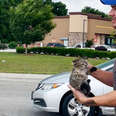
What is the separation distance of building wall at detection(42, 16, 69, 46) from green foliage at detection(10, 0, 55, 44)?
35.6m

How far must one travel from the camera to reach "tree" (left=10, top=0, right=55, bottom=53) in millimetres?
33969

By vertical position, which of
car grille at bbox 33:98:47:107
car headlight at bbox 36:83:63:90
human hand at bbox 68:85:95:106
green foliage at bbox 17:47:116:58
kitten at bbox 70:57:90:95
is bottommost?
green foliage at bbox 17:47:116:58

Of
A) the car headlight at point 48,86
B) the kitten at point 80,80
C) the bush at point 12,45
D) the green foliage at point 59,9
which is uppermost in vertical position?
the green foliage at point 59,9

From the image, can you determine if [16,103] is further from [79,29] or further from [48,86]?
[79,29]

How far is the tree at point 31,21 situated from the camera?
34.0 meters

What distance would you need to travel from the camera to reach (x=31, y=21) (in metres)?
34.1

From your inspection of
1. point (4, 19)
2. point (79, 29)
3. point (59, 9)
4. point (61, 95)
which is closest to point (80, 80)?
point (61, 95)

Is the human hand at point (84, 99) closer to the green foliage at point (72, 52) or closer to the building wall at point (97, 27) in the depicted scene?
the green foliage at point (72, 52)

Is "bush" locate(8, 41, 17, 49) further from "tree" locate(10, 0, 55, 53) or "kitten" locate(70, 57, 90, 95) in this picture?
"kitten" locate(70, 57, 90, 95)

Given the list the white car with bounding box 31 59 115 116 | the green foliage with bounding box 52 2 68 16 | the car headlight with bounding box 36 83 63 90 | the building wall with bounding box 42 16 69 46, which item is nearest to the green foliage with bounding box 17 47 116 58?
the car headlight with bounding box 36 83 63 90

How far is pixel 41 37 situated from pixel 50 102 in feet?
91.7

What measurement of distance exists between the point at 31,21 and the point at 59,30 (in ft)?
127

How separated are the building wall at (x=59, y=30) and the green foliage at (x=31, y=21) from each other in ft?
117

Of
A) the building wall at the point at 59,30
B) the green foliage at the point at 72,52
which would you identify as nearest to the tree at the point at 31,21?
the green foliage at the point at 72,52
